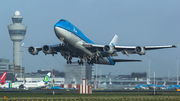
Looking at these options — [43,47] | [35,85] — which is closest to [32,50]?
[43,47]

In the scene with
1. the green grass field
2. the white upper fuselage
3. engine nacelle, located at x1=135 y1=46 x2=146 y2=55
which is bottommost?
the green grass field

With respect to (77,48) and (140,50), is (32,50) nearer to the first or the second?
(77,48)

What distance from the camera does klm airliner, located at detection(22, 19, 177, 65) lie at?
58.7 metres

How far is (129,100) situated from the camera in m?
51.0

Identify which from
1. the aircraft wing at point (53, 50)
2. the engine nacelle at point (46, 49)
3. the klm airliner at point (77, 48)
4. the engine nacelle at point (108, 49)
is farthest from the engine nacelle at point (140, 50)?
the engine nacelle at point (46, 49)

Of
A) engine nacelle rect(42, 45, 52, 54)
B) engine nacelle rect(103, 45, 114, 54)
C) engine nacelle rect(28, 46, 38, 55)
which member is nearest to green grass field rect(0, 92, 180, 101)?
engine nacelle rect(103, 45, 114, 54)

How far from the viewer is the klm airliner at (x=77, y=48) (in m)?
58.7

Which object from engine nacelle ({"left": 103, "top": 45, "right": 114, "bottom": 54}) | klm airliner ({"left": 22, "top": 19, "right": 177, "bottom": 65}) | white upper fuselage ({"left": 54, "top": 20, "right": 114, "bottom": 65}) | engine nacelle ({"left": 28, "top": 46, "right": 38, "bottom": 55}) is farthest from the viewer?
engine nacelle ({"left": 28, "top": 46, "right": 38, "bottom": 55})

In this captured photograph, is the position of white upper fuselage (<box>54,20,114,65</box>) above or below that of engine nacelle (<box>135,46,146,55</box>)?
above

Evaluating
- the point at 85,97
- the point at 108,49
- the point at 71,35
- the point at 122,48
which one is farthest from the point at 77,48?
the point at 85,97

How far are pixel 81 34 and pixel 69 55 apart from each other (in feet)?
24.3

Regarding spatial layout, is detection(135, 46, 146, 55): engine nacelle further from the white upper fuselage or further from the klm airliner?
the white upper fuselage

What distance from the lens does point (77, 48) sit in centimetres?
6303

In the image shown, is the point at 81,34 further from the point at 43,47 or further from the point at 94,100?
the point at 94,100
